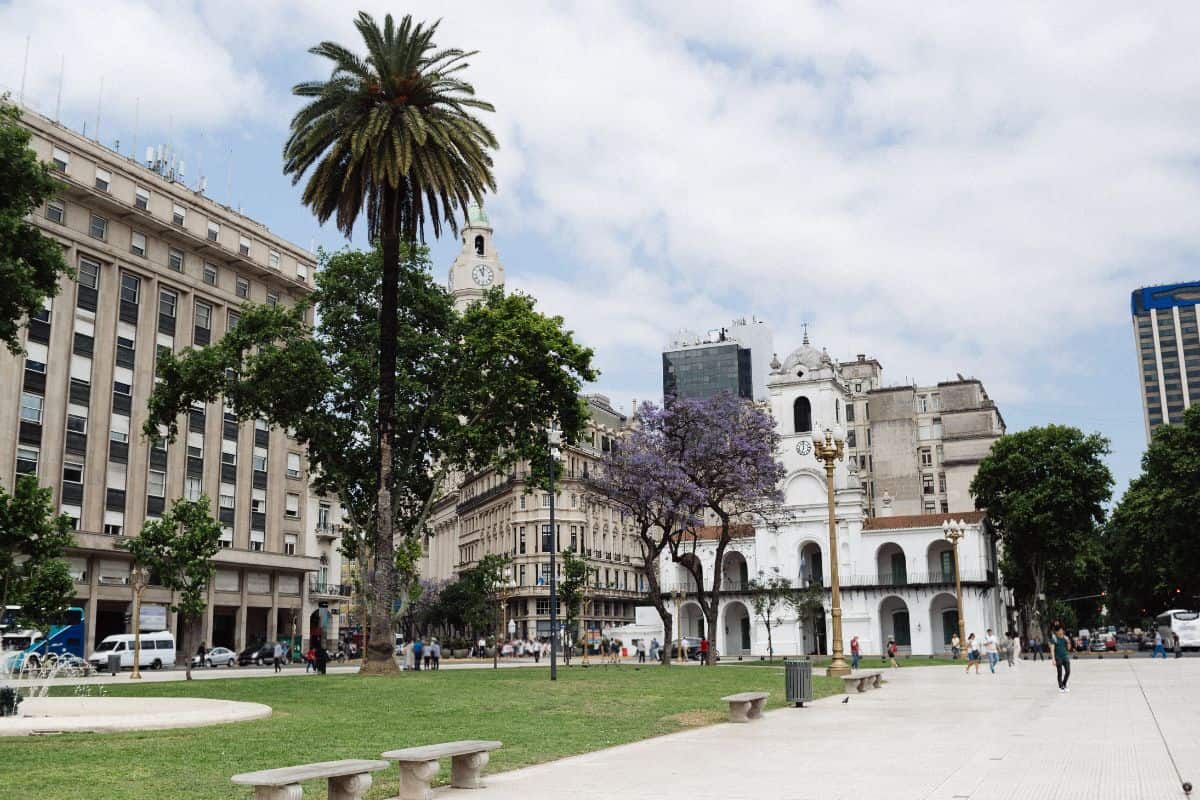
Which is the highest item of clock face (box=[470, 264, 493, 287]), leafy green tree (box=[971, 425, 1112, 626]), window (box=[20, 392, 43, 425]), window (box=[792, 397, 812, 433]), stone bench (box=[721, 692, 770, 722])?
clock face (box=[470, 264, 493, 287])

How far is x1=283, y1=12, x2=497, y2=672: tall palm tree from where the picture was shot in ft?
100

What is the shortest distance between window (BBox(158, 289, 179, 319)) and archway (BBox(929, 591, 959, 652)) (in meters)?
50.9

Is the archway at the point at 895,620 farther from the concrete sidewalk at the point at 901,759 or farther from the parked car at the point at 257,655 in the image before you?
the concrete sidewalk at the point at 901,759

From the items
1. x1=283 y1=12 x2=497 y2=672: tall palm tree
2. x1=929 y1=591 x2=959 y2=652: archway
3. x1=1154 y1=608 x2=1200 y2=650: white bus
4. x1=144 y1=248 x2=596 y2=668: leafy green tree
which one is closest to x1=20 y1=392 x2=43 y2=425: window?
x1=144 y1=248 x2=596 y2=668: leafy green tree

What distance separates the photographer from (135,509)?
58.2 m

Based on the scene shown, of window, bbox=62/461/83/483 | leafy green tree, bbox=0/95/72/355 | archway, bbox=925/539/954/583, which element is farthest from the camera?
archway, bbox=925/539/954/583

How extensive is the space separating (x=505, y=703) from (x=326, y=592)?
60515 mm

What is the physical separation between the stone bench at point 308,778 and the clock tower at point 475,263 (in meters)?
109

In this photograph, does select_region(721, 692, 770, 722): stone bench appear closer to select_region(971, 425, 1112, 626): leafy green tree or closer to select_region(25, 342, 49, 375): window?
select_region(25, 342, 49, 375): window

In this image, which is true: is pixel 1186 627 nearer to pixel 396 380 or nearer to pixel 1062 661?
pixel 1062 661

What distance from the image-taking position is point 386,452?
103 ft

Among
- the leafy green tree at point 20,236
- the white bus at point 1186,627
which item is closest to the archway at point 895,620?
the white bus at point 1186,627

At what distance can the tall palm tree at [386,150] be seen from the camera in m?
30.5

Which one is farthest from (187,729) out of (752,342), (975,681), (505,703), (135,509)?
(752,342)
